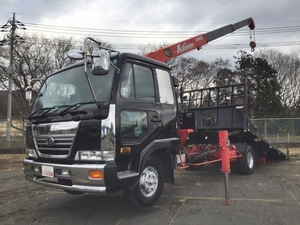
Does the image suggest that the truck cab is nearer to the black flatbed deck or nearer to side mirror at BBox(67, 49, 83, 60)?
side mirror at BBox(67, 49, 83, 60)

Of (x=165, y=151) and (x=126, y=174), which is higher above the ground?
A: (x=165, y=151)

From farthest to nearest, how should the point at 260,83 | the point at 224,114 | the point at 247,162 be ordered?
the point at 260,83 < the point at 224,114 < the point at 247,162

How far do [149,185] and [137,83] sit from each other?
1687 millimetres

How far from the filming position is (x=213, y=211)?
4.78m

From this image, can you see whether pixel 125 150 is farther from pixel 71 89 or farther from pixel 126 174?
pixel 71 89

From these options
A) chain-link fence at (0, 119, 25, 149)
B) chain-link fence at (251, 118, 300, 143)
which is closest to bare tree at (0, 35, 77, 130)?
chain-link fence at (0, 119, 25, 149)

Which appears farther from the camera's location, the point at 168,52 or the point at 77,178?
the point at 168,52

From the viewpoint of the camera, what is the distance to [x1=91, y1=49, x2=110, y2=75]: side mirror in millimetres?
3717

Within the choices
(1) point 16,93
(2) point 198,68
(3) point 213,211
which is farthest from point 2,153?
(2) point 198,68

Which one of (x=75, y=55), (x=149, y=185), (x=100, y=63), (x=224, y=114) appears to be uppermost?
(x=75, y=55)

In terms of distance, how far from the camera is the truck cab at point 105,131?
13.0 ft

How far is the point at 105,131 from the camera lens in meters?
3.95

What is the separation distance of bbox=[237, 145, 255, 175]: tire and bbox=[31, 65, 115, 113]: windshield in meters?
4.94

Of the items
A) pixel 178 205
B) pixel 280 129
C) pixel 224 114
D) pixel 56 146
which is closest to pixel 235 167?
pixel 224 114
